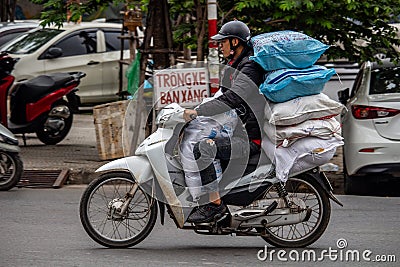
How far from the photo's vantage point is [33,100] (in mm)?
14070

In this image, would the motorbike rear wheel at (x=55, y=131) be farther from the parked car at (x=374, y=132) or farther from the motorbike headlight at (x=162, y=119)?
the motorbike headlight at (x=162, y=119)

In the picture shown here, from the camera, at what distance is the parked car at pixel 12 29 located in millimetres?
20016

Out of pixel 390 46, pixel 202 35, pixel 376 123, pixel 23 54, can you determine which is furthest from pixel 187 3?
pixel 23 54

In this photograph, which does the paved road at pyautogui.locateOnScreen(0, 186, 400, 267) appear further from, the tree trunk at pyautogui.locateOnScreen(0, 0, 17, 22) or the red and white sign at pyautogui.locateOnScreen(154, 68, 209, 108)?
the tree trunk at pyautogui.locateOnScreen(0, 0, 17, 22)

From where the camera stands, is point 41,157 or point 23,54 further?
point 23,54

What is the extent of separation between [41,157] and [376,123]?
5180mm

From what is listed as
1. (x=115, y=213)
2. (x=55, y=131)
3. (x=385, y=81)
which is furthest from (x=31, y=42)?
(x=115, y=213)

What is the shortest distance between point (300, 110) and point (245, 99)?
0.44 meters

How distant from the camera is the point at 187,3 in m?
13.4

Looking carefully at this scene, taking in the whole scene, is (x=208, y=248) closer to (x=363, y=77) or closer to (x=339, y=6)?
(x=363, y=77)

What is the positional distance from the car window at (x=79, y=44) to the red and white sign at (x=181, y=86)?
713cm

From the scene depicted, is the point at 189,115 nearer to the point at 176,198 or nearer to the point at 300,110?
the point at 176,198

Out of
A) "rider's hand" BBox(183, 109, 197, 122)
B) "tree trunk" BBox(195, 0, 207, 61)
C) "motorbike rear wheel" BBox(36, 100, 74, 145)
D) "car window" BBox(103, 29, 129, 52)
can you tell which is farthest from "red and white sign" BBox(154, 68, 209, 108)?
"car window" BBox(103, 29, 129, 52)

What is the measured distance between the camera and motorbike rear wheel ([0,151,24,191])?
11078 mm
